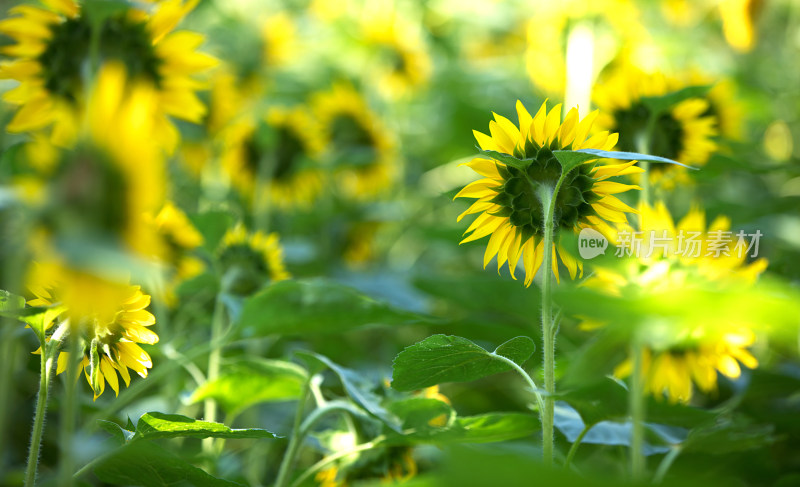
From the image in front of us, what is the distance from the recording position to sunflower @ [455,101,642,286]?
0.54 m

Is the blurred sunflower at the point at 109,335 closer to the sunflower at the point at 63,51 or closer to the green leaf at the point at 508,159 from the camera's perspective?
the sunflower at the point at 63,51

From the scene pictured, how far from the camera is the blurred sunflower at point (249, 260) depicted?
0.93 meters

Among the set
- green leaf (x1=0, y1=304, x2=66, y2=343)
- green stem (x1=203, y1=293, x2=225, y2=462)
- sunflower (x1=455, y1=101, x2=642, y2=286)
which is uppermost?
sunflower (x1=455, y1=101, x2=642, y2=286)

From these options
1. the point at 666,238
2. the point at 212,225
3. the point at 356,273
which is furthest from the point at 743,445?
the point at 356,273

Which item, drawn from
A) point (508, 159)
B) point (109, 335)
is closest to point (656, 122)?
point (508, 159)

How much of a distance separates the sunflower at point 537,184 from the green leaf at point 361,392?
0.53 feet

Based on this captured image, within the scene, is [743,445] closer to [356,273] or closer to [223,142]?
[356,273]

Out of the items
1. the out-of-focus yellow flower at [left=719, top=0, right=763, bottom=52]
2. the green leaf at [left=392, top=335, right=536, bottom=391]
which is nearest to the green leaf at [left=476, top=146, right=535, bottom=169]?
the green leaf at [left=392, top=335, right=536, bottom=391]

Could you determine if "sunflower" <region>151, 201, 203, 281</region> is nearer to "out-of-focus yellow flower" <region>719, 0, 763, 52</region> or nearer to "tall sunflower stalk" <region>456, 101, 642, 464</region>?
"tall sunflower stalk" <region>456, 101, 642, 464</region>

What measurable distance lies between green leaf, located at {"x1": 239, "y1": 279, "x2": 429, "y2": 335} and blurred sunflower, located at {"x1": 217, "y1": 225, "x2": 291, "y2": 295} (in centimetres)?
21

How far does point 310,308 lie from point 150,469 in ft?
0.72

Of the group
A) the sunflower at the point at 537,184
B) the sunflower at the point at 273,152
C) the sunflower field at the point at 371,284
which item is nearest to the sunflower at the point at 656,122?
the sunflower field at the point at 371,284

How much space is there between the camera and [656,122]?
2.68 feet

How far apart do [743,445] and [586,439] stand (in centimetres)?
15
